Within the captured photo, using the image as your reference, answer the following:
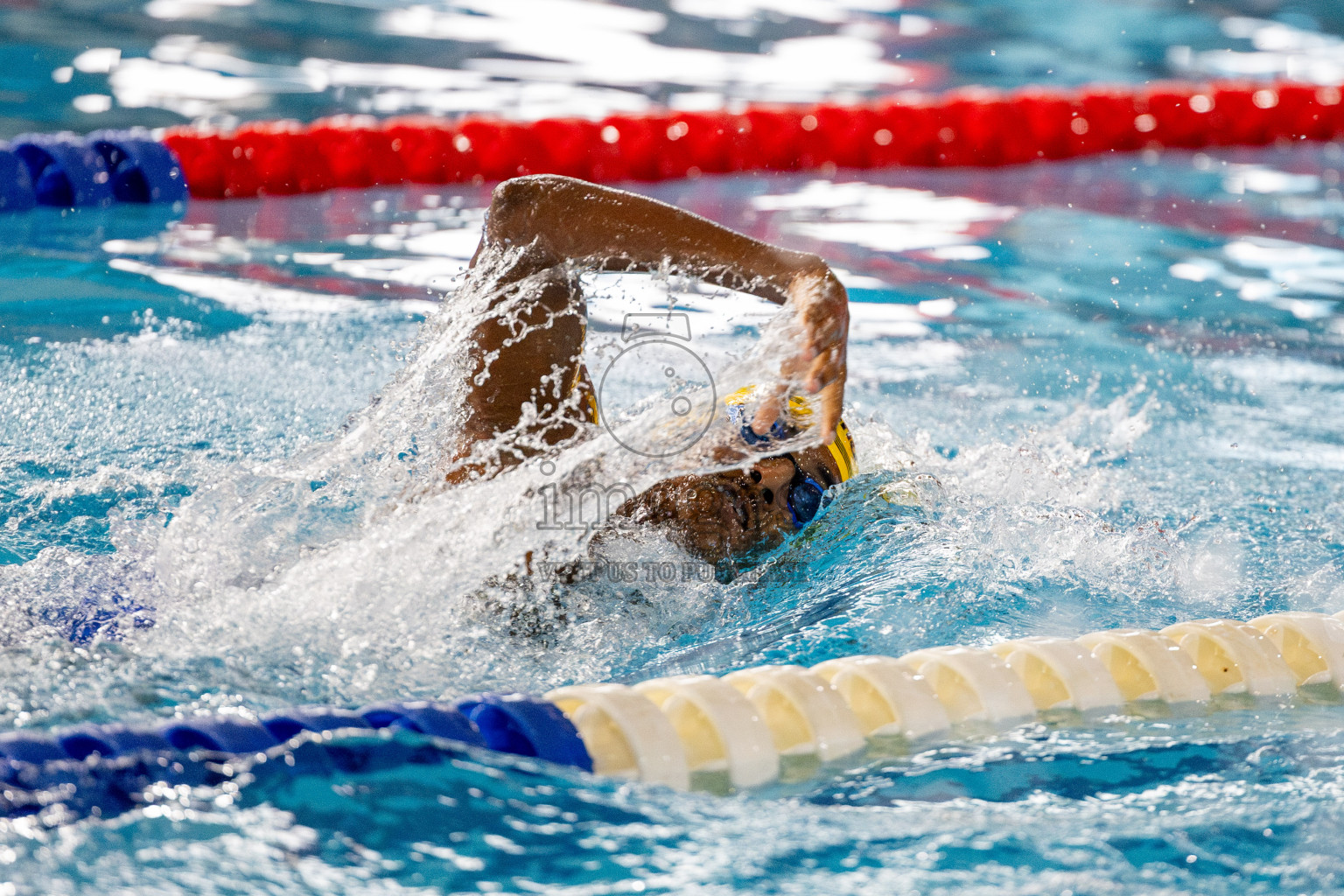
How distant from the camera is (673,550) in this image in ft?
6.27

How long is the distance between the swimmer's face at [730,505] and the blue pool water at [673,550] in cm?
5

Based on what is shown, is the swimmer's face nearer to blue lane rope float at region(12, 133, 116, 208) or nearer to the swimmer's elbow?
the swimmer's elbow

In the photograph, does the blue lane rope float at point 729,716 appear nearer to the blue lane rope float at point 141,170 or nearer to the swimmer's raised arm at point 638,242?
the swimmer's raised arm at point 638,242

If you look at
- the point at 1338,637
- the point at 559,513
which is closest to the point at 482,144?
the point at 559,513

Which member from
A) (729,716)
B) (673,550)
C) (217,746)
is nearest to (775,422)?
(673,550)

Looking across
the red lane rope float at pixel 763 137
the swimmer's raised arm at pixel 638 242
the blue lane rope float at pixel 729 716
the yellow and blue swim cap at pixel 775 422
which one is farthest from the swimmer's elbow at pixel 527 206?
the red lane rope float at pixel 763 137

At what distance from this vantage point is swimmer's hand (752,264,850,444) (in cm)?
164

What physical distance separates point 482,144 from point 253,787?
408cm

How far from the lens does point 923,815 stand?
1405 millimetres

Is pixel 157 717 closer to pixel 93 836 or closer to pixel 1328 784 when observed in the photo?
pixel 93 836

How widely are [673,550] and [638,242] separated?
453 mm

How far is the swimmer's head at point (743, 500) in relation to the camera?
1.88m

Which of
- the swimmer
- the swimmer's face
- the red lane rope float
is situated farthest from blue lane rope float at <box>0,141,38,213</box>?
the swimmer's face

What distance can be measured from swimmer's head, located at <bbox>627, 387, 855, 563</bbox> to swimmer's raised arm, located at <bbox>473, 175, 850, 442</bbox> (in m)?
0.14
